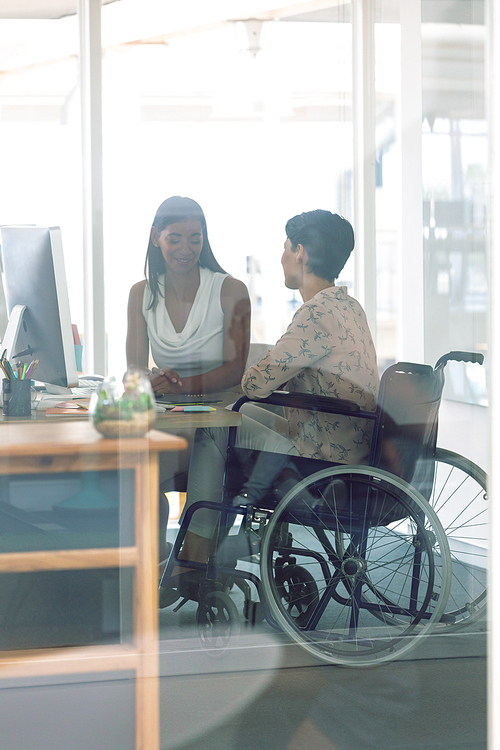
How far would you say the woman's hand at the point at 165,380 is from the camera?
1796 millimetres

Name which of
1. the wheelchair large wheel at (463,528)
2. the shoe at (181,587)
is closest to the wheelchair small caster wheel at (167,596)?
the shoe at (181,587)

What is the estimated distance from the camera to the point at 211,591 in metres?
1.87

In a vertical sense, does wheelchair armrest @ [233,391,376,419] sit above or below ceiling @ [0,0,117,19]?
below

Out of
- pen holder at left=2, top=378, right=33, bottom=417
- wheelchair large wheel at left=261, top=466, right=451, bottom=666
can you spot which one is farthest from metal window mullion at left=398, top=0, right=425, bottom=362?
pen holder at left=2, top=378, right=33, bottom=417

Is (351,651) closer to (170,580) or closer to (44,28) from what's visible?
(170,580)

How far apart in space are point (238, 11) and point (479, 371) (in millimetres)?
1173

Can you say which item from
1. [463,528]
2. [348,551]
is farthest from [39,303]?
[463,528]

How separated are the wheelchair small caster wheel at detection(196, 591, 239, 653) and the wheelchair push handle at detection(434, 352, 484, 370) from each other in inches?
34.4

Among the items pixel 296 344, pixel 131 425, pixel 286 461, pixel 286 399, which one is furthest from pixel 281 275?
pixel 131 425

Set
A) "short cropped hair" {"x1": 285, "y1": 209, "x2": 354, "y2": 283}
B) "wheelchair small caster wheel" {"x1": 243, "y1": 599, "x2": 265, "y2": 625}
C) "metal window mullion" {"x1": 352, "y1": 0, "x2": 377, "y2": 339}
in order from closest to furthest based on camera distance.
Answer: "wheelchair small caster wheel" {"x1": 243, "y1": 599, "x2": 265, "y2": 625} < "short cropped hair" {"x1": 285, "y1": 209, "x2": 354, "y2": 283} < "metal window mullion" {"x1": 352, "y1": 0, "x2": 377, "y2": 339}

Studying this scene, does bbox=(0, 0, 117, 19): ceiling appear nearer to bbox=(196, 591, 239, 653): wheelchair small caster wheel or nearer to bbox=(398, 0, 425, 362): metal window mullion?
bbox=(398, 0, 425, 362): metal window mullion

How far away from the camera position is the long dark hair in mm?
1846

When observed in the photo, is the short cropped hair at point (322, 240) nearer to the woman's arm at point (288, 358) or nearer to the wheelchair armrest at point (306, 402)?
the woman's arm at point (288, 358)

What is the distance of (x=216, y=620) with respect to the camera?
1.82 m
